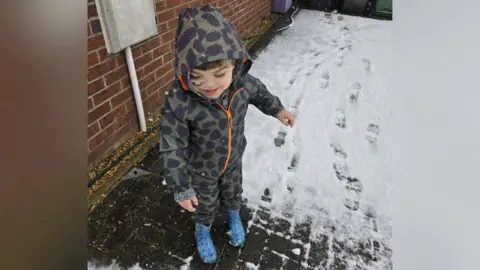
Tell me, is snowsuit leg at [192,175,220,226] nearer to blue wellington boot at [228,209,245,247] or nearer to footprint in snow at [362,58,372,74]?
blue wellington boot at [228,209,245,247]

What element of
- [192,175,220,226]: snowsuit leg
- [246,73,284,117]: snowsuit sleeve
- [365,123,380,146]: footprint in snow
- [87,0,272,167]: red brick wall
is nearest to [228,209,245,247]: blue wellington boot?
[192,175,220,226]: snowsuit leg

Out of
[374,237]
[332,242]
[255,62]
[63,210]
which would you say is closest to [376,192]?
[374,237]

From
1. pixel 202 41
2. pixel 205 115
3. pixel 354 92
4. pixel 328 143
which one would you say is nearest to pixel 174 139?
pixel 205 115

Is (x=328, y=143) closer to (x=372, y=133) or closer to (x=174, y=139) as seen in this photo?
(x=372, y=133)

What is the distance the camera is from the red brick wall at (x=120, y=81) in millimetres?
2105

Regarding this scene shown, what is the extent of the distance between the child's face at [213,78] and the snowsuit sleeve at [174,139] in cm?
12

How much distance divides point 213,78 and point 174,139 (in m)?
0.30

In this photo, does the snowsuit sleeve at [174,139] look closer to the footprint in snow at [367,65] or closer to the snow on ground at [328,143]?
the snow on ground at [328,143]

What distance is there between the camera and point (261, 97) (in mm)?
1591

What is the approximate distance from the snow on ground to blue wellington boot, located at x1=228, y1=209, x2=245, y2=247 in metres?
0.27

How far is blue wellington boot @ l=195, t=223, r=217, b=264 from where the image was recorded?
5.85 ft

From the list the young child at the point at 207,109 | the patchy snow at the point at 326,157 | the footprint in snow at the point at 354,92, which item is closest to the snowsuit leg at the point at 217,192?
the young child at the point at 207,109

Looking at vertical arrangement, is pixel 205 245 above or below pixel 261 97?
below

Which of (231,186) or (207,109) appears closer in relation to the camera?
(207,109)
